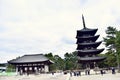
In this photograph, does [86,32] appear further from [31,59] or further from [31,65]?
[31,65]

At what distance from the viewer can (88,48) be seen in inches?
2847

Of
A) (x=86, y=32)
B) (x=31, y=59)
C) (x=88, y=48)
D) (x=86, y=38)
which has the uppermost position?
(x=86, y=32)

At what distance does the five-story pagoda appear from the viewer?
227 ft

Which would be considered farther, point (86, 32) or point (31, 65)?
point (31, 65)

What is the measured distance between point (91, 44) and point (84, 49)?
251 cm

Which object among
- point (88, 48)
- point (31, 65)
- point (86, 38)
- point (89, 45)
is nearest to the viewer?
point (89, 45)

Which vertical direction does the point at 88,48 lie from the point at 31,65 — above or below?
above

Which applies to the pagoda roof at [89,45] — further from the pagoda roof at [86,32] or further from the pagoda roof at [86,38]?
the pagoda roof at [86,32]

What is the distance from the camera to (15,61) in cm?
7688

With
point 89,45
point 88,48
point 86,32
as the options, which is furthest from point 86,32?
point 88,48

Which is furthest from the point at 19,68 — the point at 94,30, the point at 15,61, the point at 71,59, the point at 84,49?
the point at 71,59

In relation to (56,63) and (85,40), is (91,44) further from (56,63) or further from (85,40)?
(56,63)

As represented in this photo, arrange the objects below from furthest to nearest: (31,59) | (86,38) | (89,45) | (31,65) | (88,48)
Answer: (31,59) → (31,65) → (86,38) → (88,48) → (89,45)

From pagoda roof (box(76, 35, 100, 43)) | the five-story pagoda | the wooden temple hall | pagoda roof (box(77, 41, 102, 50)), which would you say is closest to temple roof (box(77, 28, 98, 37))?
the five-story pagoda
